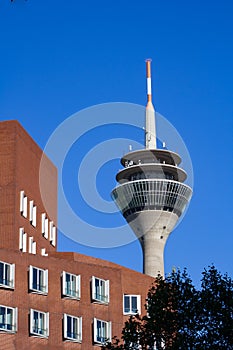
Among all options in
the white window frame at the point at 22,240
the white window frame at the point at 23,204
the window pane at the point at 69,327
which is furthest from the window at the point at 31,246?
the window pane at the point at 69,327

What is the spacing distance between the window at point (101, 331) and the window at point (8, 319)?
9.21 metres

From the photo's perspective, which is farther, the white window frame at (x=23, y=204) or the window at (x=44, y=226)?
the window at (x=44, y=226)

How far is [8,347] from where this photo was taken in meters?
72.1

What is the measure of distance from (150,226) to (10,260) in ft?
403

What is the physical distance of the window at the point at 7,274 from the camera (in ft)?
241

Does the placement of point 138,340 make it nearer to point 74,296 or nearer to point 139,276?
point 74,296

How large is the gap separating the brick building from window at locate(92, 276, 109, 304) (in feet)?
0.06

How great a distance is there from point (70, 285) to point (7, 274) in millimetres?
7285

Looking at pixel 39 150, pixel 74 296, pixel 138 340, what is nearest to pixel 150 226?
pixel 39 150

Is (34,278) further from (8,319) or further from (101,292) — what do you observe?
(101,292)

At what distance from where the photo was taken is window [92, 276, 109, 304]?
265 feet

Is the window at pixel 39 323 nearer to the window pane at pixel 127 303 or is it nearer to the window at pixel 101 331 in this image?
the window at pixel 101 331

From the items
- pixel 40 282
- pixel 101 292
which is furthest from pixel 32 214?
pixel 40 282

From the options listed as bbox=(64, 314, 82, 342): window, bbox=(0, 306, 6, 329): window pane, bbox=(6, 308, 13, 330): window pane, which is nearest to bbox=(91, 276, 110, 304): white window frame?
bbox=(64, 314, 82, 342): window
